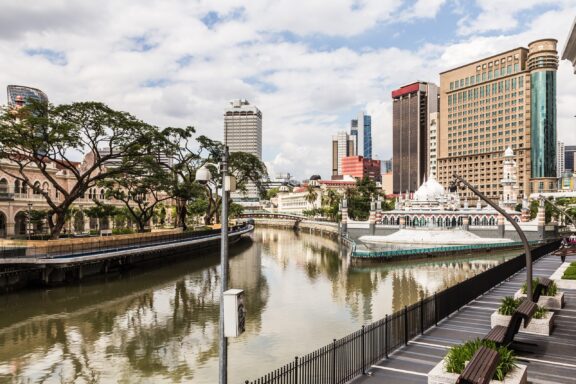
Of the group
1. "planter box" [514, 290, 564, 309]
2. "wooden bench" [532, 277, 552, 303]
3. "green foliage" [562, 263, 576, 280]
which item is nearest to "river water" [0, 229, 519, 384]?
"planter box" [514, 290, 564, 309]

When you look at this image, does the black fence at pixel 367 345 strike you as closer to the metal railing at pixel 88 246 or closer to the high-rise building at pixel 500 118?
A: the metal railing at pixel 88 246

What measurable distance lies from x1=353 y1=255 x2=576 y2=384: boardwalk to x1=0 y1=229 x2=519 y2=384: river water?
6328mm

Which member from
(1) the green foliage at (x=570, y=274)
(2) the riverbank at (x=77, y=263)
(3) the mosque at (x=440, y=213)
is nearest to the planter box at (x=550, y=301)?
(1) the green foliage at (x=570, y=274)

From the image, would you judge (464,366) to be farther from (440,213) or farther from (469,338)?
(440,213)

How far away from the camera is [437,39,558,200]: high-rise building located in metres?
155

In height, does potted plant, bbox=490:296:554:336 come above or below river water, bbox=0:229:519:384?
above

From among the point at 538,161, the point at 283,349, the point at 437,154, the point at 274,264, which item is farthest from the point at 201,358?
the point at 437,154

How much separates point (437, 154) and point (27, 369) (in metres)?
194

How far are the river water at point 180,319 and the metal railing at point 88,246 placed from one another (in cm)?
277

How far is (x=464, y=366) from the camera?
11398 mm

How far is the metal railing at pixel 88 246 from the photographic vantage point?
3631cm

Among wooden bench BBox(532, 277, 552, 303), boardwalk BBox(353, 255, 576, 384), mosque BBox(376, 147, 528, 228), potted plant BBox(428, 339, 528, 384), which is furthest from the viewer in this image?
mosque BBox(376, 147, 528, 228)

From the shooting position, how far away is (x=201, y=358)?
2052cm

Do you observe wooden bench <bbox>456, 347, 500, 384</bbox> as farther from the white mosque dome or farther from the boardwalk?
the white mosque dome
